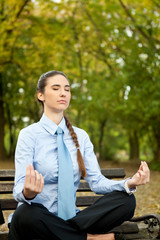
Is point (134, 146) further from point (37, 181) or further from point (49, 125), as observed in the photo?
point (37, 181)

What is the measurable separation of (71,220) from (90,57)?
18.1m

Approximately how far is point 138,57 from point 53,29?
3.63 m

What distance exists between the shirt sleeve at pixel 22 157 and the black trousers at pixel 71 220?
0.17 m

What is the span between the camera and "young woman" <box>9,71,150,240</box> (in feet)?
8.61

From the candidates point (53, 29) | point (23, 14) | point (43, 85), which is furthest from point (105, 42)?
point (43, 85)

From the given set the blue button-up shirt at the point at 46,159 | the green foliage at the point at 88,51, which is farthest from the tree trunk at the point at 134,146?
the blue button-up shirt at the point at 46,159

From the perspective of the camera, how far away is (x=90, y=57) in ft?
66.8

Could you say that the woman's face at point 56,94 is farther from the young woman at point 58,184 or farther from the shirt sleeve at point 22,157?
the shirt sleeve at point 22,157

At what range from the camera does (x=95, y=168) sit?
3.21m

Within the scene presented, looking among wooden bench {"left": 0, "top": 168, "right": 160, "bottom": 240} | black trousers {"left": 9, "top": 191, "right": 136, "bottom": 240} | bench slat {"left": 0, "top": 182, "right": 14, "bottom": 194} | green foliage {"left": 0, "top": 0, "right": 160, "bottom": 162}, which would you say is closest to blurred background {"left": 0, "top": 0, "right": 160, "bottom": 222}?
green foliage {"left": 0, "top": 0, "right": 160, "bottom": 162}

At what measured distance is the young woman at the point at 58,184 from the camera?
262 centimetres

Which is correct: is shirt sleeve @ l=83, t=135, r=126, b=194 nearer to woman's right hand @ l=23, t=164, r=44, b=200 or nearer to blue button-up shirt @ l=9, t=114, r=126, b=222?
blue button-up shirt @ l=9, t=114, r=126, b=222

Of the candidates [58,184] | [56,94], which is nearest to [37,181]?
[58,184]

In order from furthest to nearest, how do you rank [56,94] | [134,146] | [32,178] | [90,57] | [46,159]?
[134,146]
[90,57]
[56,94]
[46,159]
[32,178]
